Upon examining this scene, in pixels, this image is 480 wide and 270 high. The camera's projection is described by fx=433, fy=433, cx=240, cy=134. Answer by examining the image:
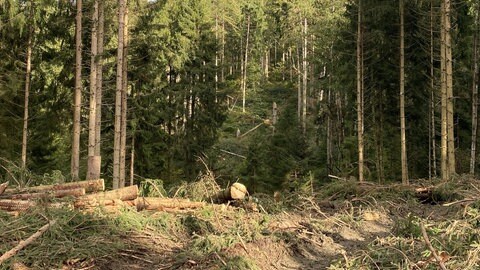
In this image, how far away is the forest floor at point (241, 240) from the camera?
5113 mm

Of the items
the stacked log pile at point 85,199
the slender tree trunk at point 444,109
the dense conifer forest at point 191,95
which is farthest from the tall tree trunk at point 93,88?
the slender tree trunk at point 444,109

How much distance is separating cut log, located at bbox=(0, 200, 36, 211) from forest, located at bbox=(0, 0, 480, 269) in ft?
2.32

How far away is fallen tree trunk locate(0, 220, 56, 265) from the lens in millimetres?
4757

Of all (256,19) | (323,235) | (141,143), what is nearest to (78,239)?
(323,235)

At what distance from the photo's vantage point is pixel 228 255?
543cm

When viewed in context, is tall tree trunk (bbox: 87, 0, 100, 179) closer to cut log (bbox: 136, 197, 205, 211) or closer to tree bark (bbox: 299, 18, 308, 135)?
cut log (bbox: 136, 197, 205, 211)

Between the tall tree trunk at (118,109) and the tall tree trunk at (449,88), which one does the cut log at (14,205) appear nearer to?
the tall tree trunk at (118,109)

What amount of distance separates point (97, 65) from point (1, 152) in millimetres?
5803

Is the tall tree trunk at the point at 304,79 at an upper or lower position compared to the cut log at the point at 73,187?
upper

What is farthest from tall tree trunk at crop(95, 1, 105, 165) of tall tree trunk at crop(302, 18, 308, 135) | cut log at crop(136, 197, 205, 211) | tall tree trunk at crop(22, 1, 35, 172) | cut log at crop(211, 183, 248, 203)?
tall tree trunk at crop(302, 18, 308, 135)

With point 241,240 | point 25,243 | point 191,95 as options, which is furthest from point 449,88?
point 25,243

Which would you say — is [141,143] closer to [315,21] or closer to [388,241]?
[388,241]

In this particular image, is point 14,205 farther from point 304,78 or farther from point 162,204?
point 304,78

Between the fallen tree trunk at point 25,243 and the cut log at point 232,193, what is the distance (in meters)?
3.83
